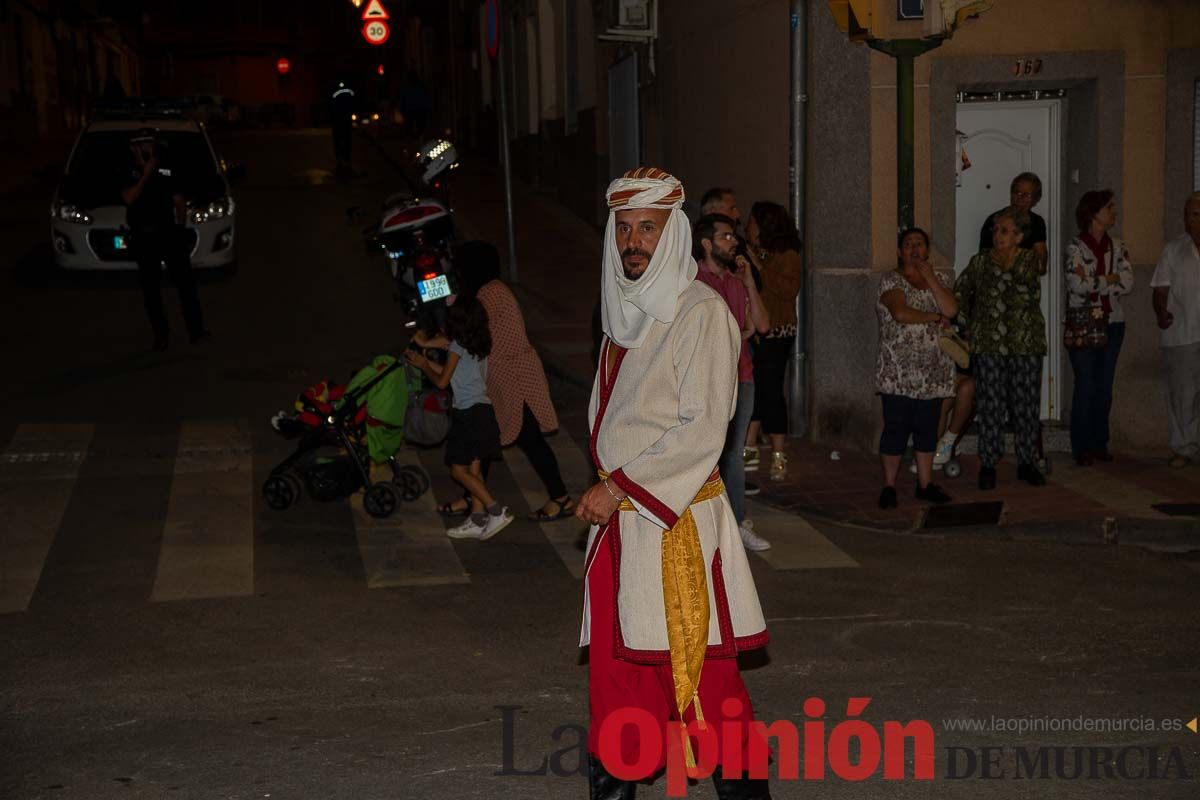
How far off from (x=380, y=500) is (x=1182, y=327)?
5765 millimetres

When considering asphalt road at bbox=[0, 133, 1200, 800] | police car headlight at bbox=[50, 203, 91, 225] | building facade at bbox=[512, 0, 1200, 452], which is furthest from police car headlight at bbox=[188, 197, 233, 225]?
building facade at bbox=[512, 0, 1200, 452]

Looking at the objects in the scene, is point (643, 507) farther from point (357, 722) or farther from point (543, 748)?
point (357, 722)

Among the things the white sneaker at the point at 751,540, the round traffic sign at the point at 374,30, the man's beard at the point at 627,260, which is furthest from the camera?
the round traffic sign at the point at 374,30

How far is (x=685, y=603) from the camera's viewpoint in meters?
4.48

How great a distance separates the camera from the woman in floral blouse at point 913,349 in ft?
31.8

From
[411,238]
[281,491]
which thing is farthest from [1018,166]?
[281,491]

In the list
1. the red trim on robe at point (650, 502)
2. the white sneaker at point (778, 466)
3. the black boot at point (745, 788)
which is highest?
the red trim on robe at point (650, 502)

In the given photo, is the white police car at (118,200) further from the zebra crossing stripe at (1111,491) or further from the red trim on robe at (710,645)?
the red trim on robe at (710,645)

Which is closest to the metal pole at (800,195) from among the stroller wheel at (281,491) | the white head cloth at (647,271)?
the stroller wheel at (281,491)

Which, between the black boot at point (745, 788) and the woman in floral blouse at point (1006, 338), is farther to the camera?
the woman in floral blouse at point (1006, 338)

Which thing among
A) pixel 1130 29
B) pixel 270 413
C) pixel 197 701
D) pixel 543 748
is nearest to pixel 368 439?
pixel 270 413

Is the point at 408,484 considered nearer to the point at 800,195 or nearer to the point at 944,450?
the point at 944,450

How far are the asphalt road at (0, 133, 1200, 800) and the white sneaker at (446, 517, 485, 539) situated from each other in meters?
0.14

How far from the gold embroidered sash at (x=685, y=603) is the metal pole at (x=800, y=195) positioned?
7.37m
